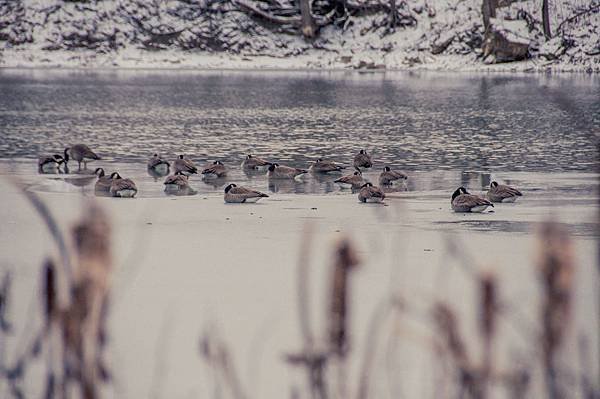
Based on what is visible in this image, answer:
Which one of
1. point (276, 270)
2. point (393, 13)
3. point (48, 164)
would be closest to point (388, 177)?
point (48, 164)

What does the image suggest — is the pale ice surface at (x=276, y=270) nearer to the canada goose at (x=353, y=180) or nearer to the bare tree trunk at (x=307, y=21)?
the canada goose at (x=353, y=180)

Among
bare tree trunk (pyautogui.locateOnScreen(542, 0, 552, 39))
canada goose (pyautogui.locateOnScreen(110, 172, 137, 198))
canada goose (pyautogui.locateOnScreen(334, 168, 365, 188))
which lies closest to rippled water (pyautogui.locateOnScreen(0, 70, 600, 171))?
canada goose (pyautogui.locateOnScreen(334, 168, 365, 188))

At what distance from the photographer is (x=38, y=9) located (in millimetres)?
53500

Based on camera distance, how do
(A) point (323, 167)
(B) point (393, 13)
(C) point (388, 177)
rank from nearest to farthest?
(C) point (388, 177), (A) point (323, 167), (B) point (393, 13)

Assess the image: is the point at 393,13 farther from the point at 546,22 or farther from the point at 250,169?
the point at 250,169

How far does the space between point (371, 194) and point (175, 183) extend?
2.55 metres

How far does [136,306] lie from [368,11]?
157ft

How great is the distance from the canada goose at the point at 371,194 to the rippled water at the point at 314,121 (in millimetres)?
2803

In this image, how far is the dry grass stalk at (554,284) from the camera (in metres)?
1.34

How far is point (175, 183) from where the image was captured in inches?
485

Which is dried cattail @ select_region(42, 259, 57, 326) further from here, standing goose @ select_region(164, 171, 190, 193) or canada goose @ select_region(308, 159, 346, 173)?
canada goose @ select_region(308, 159, 346, 173)

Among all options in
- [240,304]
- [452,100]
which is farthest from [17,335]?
[452,100]

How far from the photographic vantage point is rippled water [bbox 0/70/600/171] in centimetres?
1645

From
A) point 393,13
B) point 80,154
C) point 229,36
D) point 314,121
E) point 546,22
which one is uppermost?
point 393,13
